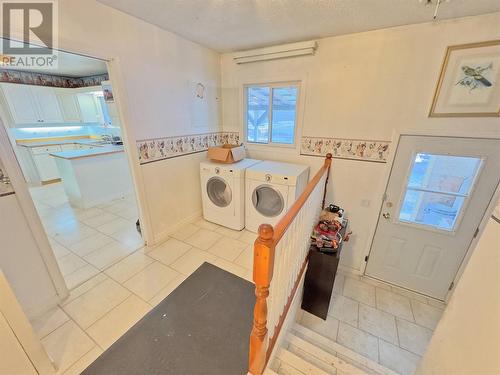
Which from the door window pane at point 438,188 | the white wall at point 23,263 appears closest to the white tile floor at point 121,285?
the white wall at point 23,263

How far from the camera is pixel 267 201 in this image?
2.70 metres

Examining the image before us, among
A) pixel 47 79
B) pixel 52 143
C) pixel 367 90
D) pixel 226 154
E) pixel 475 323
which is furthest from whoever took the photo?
pixel 47 79

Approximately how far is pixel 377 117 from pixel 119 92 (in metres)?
2.55

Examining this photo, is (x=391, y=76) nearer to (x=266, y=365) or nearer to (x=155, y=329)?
(x=266, y=365)

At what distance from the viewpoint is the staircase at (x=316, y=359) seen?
4.26 feet

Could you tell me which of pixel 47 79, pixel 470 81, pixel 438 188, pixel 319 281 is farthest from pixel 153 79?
pixel 47 79

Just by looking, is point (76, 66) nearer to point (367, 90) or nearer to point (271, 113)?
point (271, 113)

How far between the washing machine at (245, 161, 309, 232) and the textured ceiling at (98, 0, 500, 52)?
143cm

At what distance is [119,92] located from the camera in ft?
6.15

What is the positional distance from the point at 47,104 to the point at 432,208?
7193mm

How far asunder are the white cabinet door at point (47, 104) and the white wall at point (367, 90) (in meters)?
4.75

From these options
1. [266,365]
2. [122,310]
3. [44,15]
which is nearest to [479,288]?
[266,365]

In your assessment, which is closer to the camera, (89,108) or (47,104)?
(47,104)

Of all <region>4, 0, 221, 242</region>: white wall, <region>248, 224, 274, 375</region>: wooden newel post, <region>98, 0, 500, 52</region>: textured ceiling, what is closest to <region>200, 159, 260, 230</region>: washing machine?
<region>4, 0, 221, 242</region>: white wall
